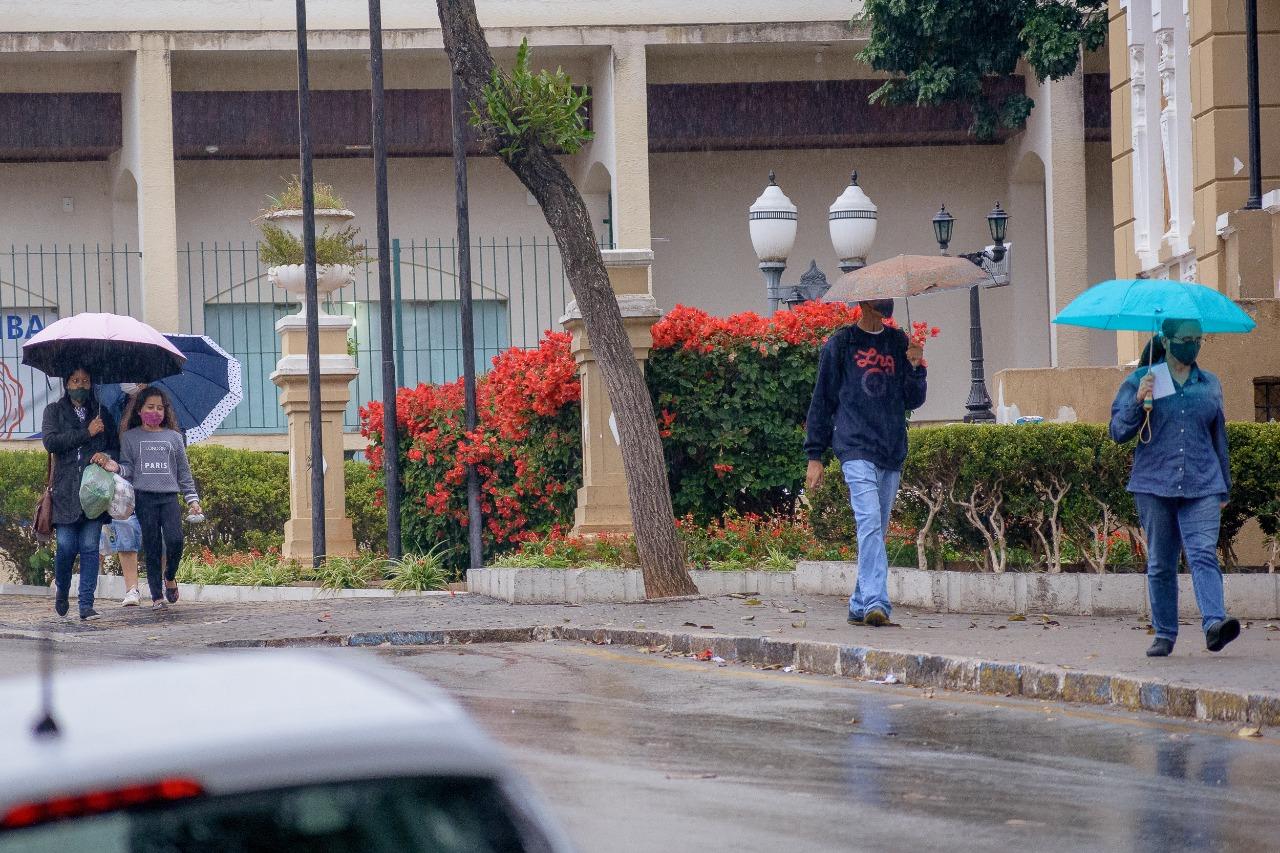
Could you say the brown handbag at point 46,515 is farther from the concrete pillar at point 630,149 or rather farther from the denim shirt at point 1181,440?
the concrete pillar at point 630,149

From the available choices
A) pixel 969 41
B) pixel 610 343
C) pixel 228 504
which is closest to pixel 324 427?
pixel 228 504

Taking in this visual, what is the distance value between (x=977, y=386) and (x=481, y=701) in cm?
1204

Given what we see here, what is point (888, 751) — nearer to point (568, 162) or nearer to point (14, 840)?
point (14, 840)

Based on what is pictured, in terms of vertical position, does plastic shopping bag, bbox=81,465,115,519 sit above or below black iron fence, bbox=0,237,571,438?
below

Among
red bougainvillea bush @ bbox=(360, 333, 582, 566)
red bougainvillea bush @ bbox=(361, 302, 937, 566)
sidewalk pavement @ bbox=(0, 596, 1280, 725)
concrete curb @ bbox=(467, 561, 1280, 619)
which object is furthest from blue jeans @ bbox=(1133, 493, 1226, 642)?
red bougainvillea bush @ bbox=(360, 333, 582, 566)

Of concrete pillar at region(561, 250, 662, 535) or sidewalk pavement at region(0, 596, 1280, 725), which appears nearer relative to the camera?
sidewalk pavement at region(0, 596, 1280, 725)

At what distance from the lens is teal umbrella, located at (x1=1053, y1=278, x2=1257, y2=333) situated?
9.98 meters

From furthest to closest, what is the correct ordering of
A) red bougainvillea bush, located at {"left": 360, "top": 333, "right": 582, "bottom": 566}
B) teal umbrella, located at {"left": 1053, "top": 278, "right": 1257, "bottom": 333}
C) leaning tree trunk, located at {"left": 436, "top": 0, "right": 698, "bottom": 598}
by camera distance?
red bougainvillea bush, located at {"left": 360, "top": 333, "right": 582, "bottom": 566}
leaning tree trunk, located at {"left": 436, "top": 0, "right": 698, "bottom": 598}
teal umbrella, located at {"left": 1053, "top": 278, "right": 1257, "bottom": 333}

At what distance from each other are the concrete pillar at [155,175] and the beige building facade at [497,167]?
3cm

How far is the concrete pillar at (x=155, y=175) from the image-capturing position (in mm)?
27266

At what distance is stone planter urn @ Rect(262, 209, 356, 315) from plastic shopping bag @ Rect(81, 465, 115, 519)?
5.33 m

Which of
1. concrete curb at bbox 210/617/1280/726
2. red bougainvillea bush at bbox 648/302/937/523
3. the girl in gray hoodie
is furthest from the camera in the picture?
red bougainvillea bush at bbox 648/302/937/523

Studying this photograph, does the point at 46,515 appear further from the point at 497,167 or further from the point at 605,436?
the point at 497,167

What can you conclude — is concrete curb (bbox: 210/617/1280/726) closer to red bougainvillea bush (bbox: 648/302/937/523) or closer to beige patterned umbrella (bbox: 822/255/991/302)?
beige patterned umbrella (bbox: 822/255/991/302)
